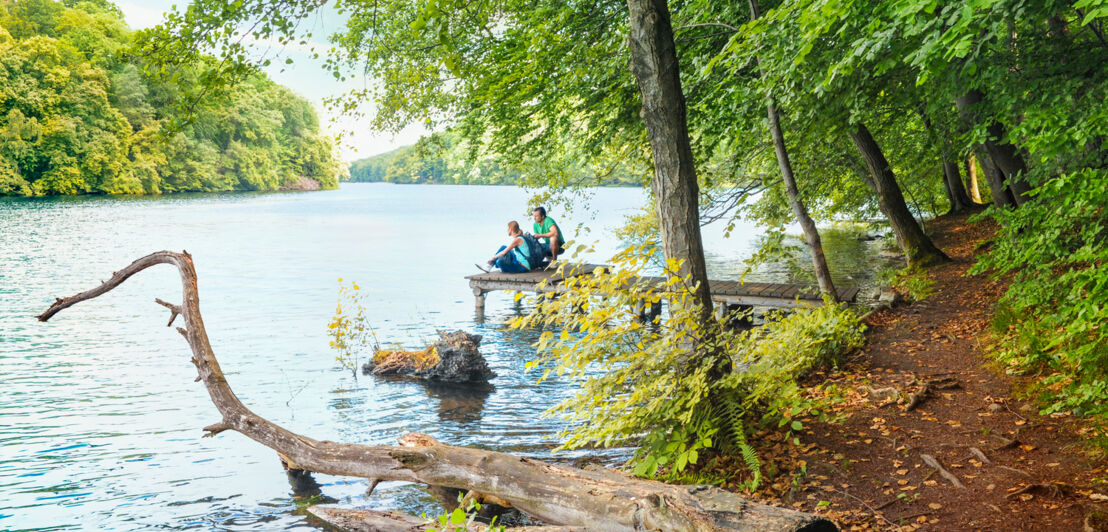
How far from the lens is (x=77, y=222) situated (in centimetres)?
3250

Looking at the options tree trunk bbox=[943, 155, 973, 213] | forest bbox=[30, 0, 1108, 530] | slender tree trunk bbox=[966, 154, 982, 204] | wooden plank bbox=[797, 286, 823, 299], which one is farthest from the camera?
slender tree trunk bbox=[966, 154, 982, 204]

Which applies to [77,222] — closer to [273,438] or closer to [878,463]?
[273,438]

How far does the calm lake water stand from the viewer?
598 cm

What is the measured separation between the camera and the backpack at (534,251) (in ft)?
48.6

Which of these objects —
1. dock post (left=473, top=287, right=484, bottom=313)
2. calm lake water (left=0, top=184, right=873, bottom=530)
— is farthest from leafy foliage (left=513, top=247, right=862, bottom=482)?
dock post (left=473, top=287, right=484, bottom=313)

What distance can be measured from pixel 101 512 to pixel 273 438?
177 centimetres

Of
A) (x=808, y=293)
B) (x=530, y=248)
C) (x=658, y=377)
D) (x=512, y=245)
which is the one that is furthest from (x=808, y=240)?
(x=512, y=245)

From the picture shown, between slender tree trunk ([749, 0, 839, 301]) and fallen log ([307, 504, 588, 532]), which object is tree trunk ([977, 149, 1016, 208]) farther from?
fallen log ([307, 504, 588, 532])

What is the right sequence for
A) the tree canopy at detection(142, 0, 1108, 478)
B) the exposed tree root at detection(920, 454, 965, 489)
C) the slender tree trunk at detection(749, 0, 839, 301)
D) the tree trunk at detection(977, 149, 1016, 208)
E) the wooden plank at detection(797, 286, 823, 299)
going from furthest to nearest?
the tree trunk at detection(977, 149, 1016, 208) < the wooden plank at detection(797, 286, 823, 299) < the slender tree trunk at detection(749, 0, 839, 301) < the tree canopy at detection(142, 0, 1108, 478) < the exposed tree root at detection(920, 454, 965, 489)

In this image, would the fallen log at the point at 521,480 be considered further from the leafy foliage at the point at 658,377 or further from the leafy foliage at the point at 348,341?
the leafy foliage at the point at 348,341

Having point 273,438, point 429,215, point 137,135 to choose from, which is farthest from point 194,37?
point 137,135

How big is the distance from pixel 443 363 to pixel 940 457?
6532mm

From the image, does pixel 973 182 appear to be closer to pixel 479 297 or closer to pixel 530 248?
pixel 530 248

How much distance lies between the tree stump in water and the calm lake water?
0.33 meters
